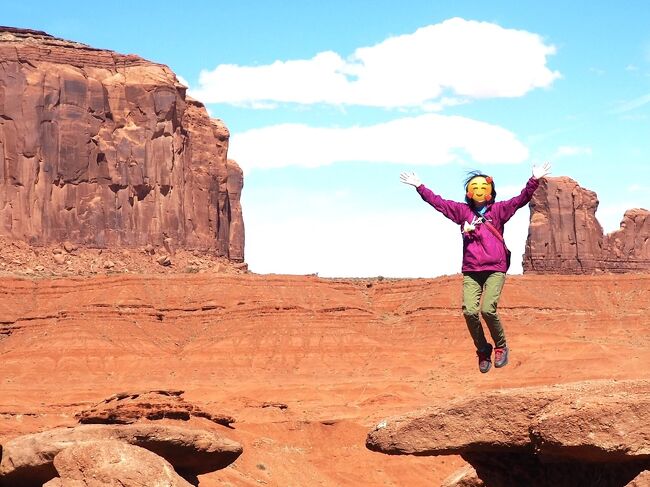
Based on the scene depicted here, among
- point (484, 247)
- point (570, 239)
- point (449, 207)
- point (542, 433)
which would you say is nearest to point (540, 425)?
point (542, 433)

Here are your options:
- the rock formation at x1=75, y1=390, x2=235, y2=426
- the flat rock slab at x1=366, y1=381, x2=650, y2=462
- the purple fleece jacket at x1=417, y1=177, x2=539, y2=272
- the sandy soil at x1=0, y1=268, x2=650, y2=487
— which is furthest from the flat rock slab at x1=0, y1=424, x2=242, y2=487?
the sandy soil at x1=0, y1=268, x2=650, y2=487

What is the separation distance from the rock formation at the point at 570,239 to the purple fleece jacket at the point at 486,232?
471 ft

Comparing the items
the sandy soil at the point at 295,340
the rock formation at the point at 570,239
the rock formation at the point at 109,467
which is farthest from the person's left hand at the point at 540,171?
the rock formation at the point at 570,239

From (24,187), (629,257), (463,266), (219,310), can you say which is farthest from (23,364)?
(629,257)

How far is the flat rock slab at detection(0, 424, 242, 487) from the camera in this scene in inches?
832

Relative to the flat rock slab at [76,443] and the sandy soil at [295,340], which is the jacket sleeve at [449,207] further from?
the sandy soil at [295,340]

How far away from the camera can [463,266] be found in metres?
14.9

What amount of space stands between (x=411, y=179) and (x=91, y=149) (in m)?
104

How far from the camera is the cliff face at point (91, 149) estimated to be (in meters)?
112

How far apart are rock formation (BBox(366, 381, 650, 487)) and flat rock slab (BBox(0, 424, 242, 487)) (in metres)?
5.51

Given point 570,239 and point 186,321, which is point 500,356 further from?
point 570,239

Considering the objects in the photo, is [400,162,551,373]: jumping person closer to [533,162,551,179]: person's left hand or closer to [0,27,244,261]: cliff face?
[533,162,551,179]: person's left hand

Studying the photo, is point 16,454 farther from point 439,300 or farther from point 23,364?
point 439,300

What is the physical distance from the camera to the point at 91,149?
11631cm
